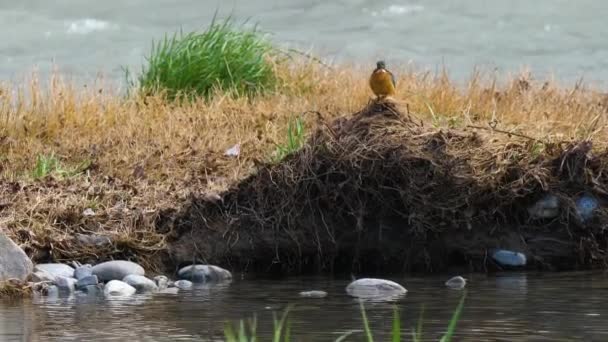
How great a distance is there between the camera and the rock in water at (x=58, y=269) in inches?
365

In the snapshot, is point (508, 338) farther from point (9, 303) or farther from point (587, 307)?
point (9, 303)

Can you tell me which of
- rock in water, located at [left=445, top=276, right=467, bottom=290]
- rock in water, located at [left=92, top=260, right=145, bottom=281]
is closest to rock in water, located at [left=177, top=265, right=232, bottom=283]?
rock in water, located at [left=92, top=260, right=145, bottom=281]

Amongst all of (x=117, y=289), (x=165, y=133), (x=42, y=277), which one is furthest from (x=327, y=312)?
(x=165, y=133)

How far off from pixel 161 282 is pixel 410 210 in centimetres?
212

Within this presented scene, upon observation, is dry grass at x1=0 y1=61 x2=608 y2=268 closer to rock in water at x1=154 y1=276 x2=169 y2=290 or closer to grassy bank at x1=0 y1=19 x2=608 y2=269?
grassy bank at x1=0 y1=19 x2=608 y2=269

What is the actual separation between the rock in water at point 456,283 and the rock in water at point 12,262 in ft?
9.89

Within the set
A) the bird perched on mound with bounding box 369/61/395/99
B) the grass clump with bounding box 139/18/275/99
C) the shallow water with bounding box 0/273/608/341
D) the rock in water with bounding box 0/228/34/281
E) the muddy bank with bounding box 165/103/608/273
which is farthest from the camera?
the grass clump with bounding box 139/18/275/99

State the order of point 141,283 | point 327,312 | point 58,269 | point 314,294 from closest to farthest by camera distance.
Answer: point 327,312, point 314,294, point 141,283, point 58,269

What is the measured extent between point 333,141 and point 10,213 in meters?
2.79

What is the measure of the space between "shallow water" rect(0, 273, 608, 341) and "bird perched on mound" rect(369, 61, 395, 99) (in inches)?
70.2

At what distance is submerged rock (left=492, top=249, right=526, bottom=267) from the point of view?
988 cm

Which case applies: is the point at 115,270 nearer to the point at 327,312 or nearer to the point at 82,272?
the point at 82,272

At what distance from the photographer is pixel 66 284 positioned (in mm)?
8898

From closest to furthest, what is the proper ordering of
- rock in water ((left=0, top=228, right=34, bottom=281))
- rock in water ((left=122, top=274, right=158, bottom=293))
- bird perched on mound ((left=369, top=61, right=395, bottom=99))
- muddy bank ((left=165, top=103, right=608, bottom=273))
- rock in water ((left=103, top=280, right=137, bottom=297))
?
rock in water ((left=103, top=280, right=137, bottom=297)) < rock in water ((left=0, top=228, right=34, bottom=281)) < rock in water ((left=122, top=274, right=158, bottom=293)) < muddy bank ((left=165, top=103, right=608, bottom=273)) < bird perched on mound ((left=369, top=61, right=395, bottom=99))
